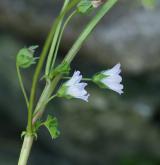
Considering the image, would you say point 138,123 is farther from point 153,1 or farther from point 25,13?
point 153,1

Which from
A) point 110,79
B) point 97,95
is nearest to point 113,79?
point 110,79

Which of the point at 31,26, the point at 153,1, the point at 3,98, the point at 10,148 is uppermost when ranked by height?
the point at 31,26

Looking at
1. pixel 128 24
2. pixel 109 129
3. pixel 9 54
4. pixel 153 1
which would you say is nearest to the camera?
pixel 153 1

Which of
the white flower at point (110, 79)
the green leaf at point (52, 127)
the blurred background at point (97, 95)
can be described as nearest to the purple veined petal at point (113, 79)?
the white flower at point (110, 79)

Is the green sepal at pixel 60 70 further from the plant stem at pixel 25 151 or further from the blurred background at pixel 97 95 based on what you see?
the blurred background at pixel 97 95

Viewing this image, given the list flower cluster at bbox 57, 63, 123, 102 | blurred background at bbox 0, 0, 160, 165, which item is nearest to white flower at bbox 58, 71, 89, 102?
flower cluster at bbox 57, 63, 123, 102

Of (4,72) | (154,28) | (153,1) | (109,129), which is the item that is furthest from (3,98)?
(153,1)
